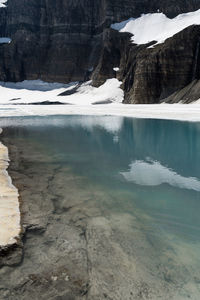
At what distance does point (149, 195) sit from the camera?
8516 millimetres

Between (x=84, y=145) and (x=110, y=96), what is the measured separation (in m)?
45.5

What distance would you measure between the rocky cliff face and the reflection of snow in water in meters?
47.6

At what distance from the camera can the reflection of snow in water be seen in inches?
375

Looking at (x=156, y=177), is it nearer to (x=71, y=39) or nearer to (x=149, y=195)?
(x=149, y=195)

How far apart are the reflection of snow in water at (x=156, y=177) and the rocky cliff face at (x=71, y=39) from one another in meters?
47.6

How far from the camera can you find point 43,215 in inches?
281

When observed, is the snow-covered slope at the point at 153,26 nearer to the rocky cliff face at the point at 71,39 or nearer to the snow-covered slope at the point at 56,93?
the rocky cliff face at the point at 71,39

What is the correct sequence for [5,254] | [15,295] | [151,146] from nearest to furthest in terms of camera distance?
[15,295] < [5,254] < [151,146]

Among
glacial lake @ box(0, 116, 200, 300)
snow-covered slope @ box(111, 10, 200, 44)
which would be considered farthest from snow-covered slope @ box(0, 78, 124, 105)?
glacial lake @ box(0, 116, 200, 300)

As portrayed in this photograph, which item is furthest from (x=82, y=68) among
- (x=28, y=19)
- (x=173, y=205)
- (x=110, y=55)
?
(x=173, y=205)

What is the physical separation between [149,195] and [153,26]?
6746cm

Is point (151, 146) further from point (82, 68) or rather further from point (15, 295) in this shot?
point (82, 68)

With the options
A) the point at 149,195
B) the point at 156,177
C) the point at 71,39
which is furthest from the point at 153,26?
the point at 149,195

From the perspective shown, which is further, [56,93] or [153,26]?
[56,93]
